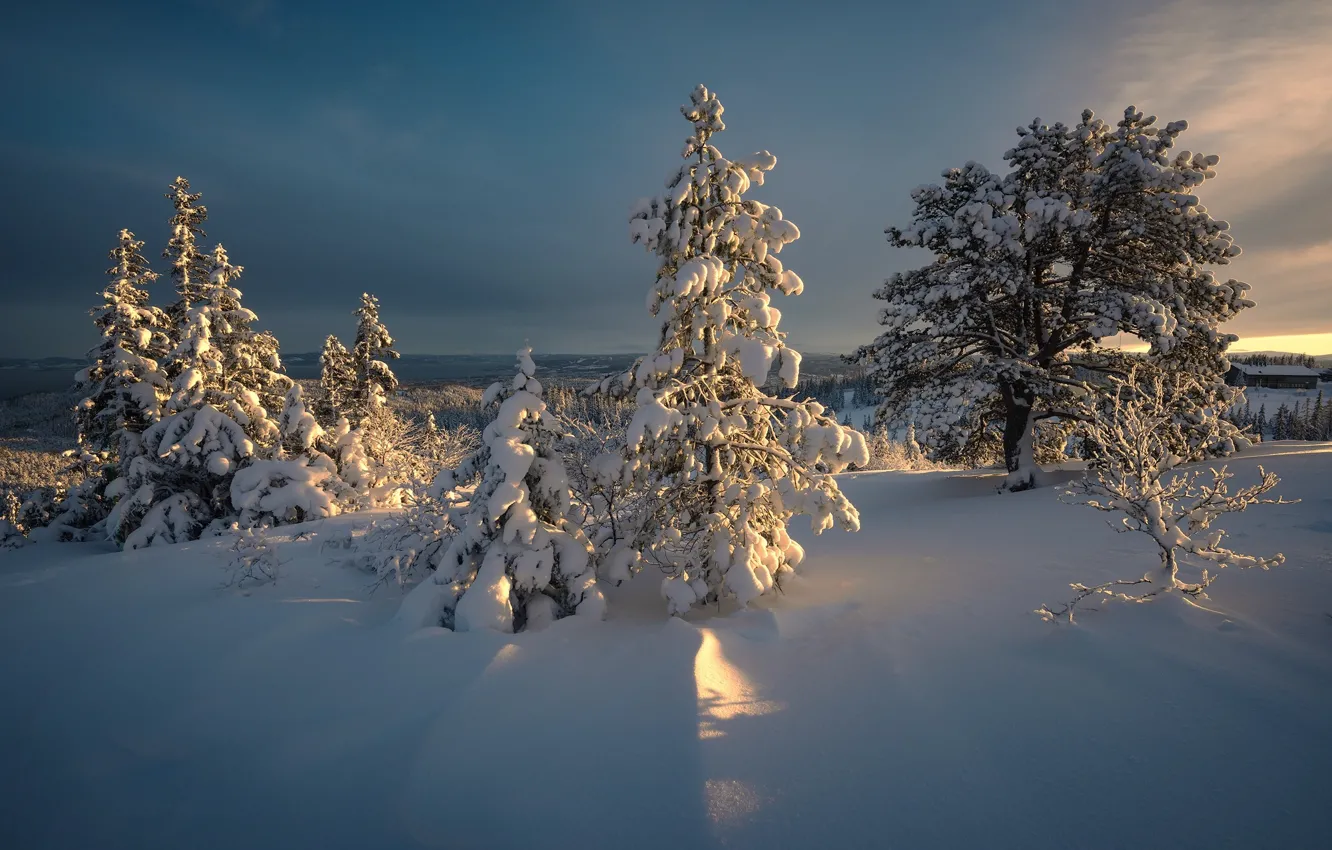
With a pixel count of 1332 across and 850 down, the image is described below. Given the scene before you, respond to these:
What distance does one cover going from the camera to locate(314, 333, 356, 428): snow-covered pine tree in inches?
984

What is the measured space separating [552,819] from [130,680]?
17.3ft

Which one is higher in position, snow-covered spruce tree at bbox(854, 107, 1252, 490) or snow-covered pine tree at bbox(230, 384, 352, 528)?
snow-covered spruce tree at bbox(854, 107, 1252, 490)

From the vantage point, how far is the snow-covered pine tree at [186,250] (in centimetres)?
1667

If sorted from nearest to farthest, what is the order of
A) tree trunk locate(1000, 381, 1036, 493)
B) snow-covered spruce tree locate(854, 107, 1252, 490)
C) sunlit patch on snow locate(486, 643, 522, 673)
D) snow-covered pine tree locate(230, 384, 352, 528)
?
sunlit patch on snow locate(486, 643, 522, 673) < snow-covered spruce tree locate(854, 107, 1252, 490) < tree trunk locate(1000, 381, 1036, 493) < snow-covered pine tree locate(230, 384, 352, 528)

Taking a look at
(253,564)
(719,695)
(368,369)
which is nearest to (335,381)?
(368,369)

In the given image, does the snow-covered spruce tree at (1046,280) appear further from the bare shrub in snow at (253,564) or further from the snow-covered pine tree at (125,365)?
the snow-covered pine tree at (125,365)

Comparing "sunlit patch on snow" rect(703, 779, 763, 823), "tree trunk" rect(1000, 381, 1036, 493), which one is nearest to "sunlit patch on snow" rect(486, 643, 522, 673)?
"sunlit patch on snow" rect(703, 779, 763, 823)

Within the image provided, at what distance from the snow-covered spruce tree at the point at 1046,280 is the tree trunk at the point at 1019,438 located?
0.11 ft

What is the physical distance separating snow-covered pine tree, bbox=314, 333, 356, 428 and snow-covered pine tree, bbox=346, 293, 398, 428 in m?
0.23

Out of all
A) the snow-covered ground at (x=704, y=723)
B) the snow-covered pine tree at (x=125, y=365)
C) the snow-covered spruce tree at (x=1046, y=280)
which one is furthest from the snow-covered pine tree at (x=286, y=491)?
the snow-covered spruce tree at (x=1046, y=280)

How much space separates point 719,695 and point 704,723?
0.44m

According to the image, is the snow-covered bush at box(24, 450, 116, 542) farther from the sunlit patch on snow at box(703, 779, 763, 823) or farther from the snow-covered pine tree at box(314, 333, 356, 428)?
the sunlit patch on snow at box(703, 779, 763, 823)

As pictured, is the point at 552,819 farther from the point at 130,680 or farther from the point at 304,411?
the point at 304,411

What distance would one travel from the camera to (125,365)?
16.1 m
